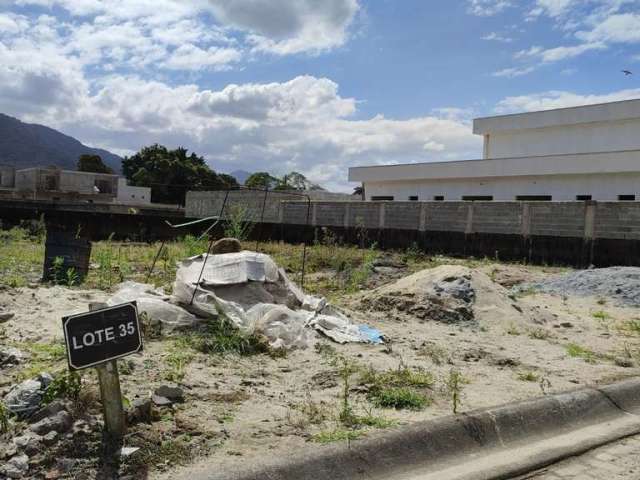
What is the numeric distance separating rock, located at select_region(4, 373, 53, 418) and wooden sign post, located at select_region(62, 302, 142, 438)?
1.78 ft

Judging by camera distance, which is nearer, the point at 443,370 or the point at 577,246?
the point at 443,370

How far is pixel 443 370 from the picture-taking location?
499 centimetres

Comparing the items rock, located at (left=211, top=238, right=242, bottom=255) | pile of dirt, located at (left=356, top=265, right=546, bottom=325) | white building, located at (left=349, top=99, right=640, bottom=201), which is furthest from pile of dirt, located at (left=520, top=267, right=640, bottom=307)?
white building, located at (left=349, top=99, right=640, bottom=201)

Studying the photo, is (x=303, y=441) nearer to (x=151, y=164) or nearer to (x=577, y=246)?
(x=577, y=246)

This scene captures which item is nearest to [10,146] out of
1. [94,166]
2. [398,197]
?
[94,166]

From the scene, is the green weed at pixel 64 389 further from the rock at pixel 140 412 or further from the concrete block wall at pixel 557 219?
the concrete block wall at pixel 557 219

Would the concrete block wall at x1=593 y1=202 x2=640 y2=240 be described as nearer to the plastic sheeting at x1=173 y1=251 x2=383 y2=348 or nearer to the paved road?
the plastic sheeting at x1=173 y1=251 x2=383 y2=348

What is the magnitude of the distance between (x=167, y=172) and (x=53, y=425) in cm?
5888

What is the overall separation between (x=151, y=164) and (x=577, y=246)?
53.0m

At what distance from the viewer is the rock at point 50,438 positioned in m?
2.87

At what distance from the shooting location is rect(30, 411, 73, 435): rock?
2.96 m

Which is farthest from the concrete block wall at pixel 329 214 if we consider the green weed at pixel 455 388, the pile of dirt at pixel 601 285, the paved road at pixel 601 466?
the paved road at pixel 601 466

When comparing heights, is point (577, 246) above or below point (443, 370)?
above

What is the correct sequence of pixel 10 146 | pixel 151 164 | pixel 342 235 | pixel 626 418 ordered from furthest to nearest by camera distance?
pixel 10 146 → pixel 151 164 → pixel 342 235 → pixel 626 418
